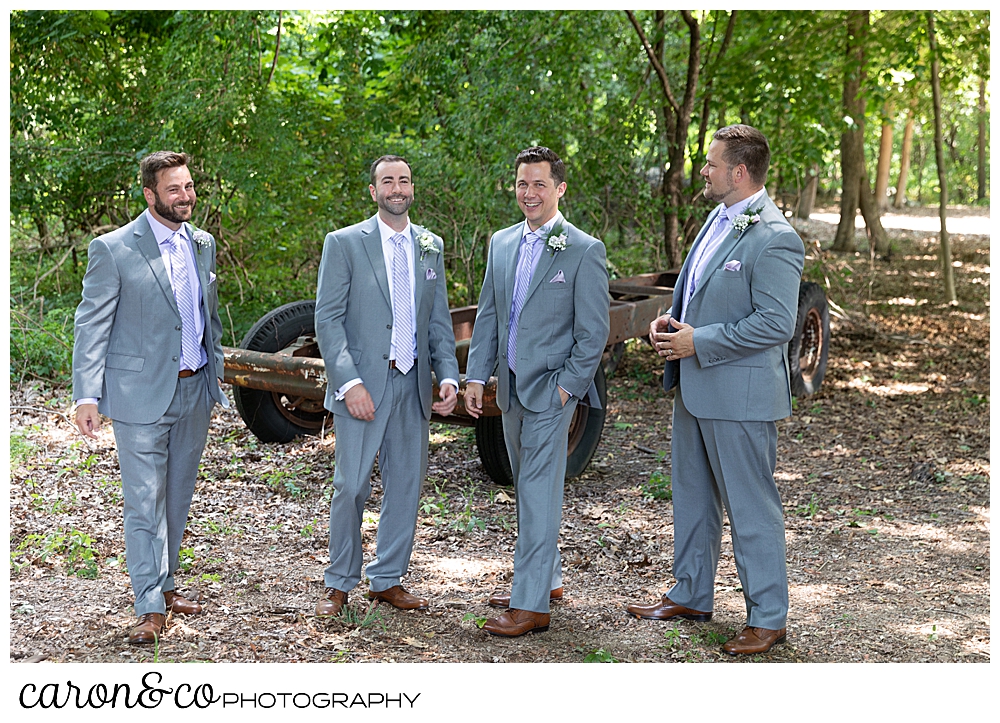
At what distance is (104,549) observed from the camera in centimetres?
486

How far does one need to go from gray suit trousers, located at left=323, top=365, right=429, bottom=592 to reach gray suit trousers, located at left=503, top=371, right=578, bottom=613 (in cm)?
49

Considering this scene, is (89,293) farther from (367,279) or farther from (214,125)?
(214,125)

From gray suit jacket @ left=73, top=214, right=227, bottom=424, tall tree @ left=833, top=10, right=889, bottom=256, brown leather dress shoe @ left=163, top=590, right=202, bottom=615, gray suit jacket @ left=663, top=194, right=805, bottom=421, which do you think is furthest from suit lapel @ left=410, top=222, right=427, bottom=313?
tall tree @ left=833, top=10, right=889, bottom=256

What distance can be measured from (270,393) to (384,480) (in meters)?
2.59

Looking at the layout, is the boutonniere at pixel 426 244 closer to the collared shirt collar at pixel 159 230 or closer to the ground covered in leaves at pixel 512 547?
the collared shirt collar at pixel 159 230

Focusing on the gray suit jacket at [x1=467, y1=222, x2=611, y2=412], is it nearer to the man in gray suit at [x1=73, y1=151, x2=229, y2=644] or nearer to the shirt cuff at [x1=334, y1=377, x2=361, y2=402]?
the shirt cuff at [x1=334, y1=377, x2=361, y2=402]

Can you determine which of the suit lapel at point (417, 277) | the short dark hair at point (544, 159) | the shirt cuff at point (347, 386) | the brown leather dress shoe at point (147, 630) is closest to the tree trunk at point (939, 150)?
the short dark hair at point (544, 159)

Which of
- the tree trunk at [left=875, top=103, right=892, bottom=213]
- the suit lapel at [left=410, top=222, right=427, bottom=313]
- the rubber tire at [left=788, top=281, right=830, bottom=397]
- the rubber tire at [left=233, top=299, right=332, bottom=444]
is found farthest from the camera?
the tree trunk at [left=875, top=103, right=892, bottom=213]

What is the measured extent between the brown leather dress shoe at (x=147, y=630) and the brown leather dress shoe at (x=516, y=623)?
1300 mm

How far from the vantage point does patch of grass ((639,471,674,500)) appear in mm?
5900

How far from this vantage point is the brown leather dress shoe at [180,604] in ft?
13.4

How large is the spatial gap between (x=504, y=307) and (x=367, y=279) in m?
0.59

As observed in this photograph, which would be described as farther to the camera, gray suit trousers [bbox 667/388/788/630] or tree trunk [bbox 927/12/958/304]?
tree trunk [bbox 927/12/958/304]
